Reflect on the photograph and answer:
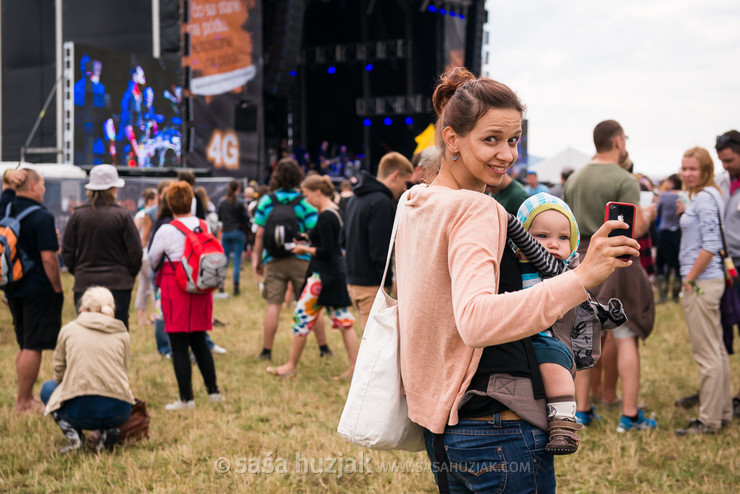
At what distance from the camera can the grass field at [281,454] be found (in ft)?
13.8

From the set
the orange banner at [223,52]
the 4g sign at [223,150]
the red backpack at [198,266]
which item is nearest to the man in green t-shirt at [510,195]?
the red backpack at [198,266]

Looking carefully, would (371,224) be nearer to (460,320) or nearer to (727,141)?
(727,141)

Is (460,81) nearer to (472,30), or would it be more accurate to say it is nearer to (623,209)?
(623,209)

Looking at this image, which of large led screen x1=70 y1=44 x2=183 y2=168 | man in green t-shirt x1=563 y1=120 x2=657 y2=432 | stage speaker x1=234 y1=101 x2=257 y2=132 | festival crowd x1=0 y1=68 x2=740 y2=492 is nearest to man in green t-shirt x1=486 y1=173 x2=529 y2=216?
festival crowd x1=0 y1=68 x2=740 y2=492

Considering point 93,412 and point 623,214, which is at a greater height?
point 623,214

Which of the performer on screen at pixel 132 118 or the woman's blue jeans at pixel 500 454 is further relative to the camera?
the performer on screen at pixel 132 118

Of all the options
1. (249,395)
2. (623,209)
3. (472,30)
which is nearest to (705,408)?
(249,395)

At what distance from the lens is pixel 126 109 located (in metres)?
15.9

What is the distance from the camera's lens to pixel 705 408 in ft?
16.7

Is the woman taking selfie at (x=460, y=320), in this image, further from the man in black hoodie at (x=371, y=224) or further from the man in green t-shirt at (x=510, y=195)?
the man in black hoodie at (x=371, y=224)

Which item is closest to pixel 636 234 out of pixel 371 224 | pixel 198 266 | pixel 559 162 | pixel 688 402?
pixel 688 402

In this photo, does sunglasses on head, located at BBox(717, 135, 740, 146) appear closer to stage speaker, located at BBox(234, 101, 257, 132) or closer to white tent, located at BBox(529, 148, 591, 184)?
stage speaker, located at BBox(234, 101, 257, 132)

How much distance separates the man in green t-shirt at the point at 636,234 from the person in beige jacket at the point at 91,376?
3229mm

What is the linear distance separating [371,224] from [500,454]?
429 centimetres
